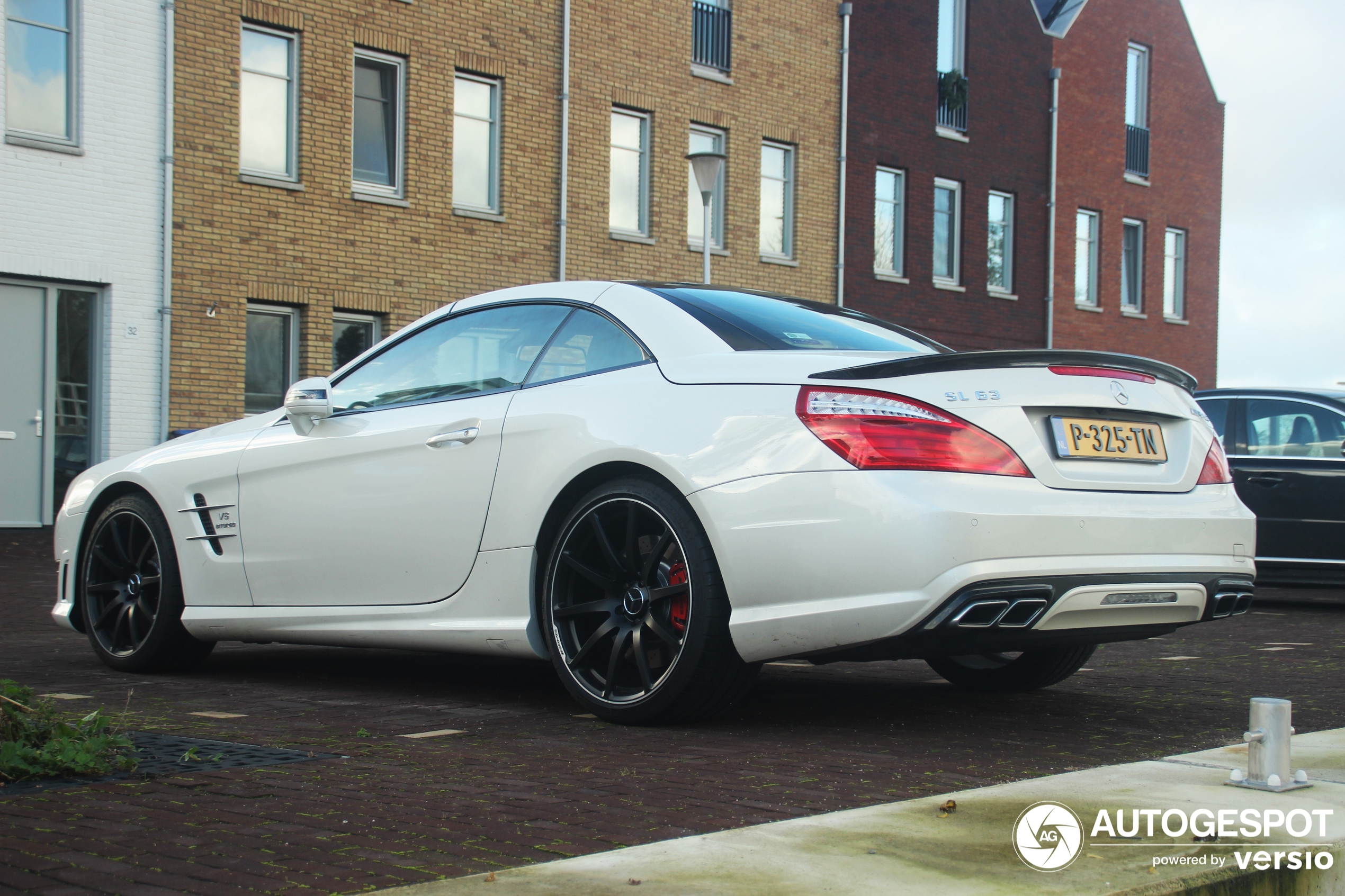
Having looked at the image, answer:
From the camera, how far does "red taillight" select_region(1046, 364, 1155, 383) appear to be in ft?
15.1

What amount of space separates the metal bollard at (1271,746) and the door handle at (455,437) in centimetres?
270

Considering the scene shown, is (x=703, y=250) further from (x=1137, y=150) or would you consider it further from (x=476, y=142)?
(x=1137, y=150)

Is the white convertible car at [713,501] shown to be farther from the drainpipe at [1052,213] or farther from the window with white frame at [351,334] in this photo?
the drainpipe at [1052,213]

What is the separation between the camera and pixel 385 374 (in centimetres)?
598

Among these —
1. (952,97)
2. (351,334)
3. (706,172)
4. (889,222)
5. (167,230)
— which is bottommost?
(351,334)

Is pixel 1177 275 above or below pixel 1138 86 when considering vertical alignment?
below

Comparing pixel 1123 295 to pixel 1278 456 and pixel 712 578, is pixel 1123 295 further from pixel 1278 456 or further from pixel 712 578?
pixel 712 578

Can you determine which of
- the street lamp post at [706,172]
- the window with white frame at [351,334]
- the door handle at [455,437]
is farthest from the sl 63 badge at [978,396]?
the window with white frame at [351,334]

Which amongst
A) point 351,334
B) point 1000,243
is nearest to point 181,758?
point 351,334

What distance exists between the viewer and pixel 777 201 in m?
25.5

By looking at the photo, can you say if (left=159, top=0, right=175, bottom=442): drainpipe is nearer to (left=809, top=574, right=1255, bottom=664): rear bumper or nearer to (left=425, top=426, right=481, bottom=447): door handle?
(left=425, top=426, right=481, bottom=447): door handle

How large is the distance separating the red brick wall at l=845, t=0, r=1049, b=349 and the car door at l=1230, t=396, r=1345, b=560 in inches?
593

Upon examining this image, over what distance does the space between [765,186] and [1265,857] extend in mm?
22841

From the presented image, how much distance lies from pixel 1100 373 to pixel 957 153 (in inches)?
975
